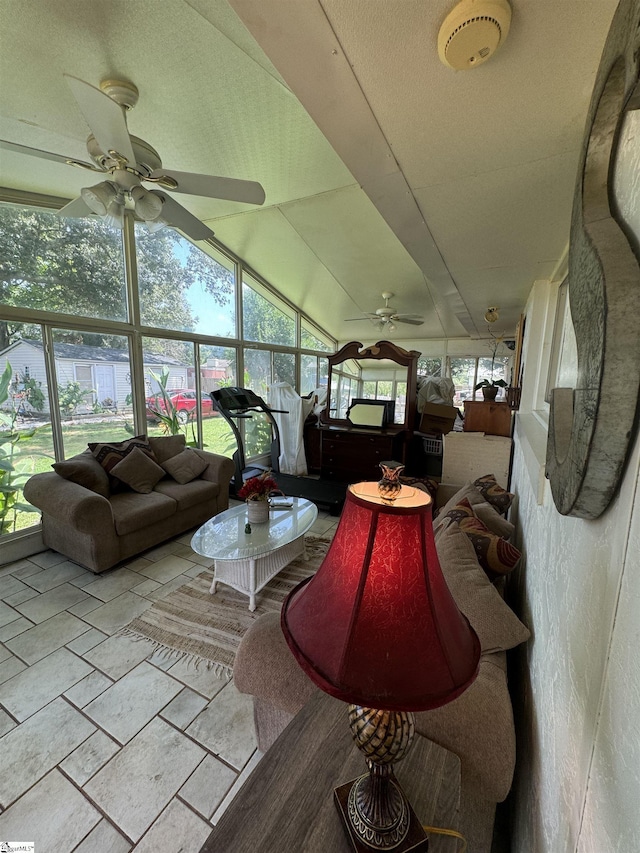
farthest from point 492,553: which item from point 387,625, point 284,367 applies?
point 284,367

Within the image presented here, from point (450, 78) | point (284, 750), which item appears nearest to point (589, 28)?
point (450, 78)

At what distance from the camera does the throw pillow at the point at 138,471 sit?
2.97 m

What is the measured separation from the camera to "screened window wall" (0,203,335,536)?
2.70 metres

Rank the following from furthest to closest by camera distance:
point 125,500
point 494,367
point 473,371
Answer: point 473,371, point 494,367, point 125,500

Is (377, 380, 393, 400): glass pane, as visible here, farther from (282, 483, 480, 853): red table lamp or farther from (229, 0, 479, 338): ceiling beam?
(282, 483, 480, 853): red table lamp

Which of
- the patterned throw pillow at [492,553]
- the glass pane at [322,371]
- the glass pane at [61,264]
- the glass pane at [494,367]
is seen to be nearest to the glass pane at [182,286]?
the glass pane at [61,264]

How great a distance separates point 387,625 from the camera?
20.8 inches

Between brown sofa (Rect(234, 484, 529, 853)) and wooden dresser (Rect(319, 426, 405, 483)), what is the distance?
8.86 feet

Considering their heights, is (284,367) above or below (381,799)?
above

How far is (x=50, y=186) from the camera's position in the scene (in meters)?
2.71

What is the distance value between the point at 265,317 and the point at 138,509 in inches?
145

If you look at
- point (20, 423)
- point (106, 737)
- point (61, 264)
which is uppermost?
point (61, 264)

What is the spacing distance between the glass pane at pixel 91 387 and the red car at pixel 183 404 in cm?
26

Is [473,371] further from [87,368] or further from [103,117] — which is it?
[103,117]
